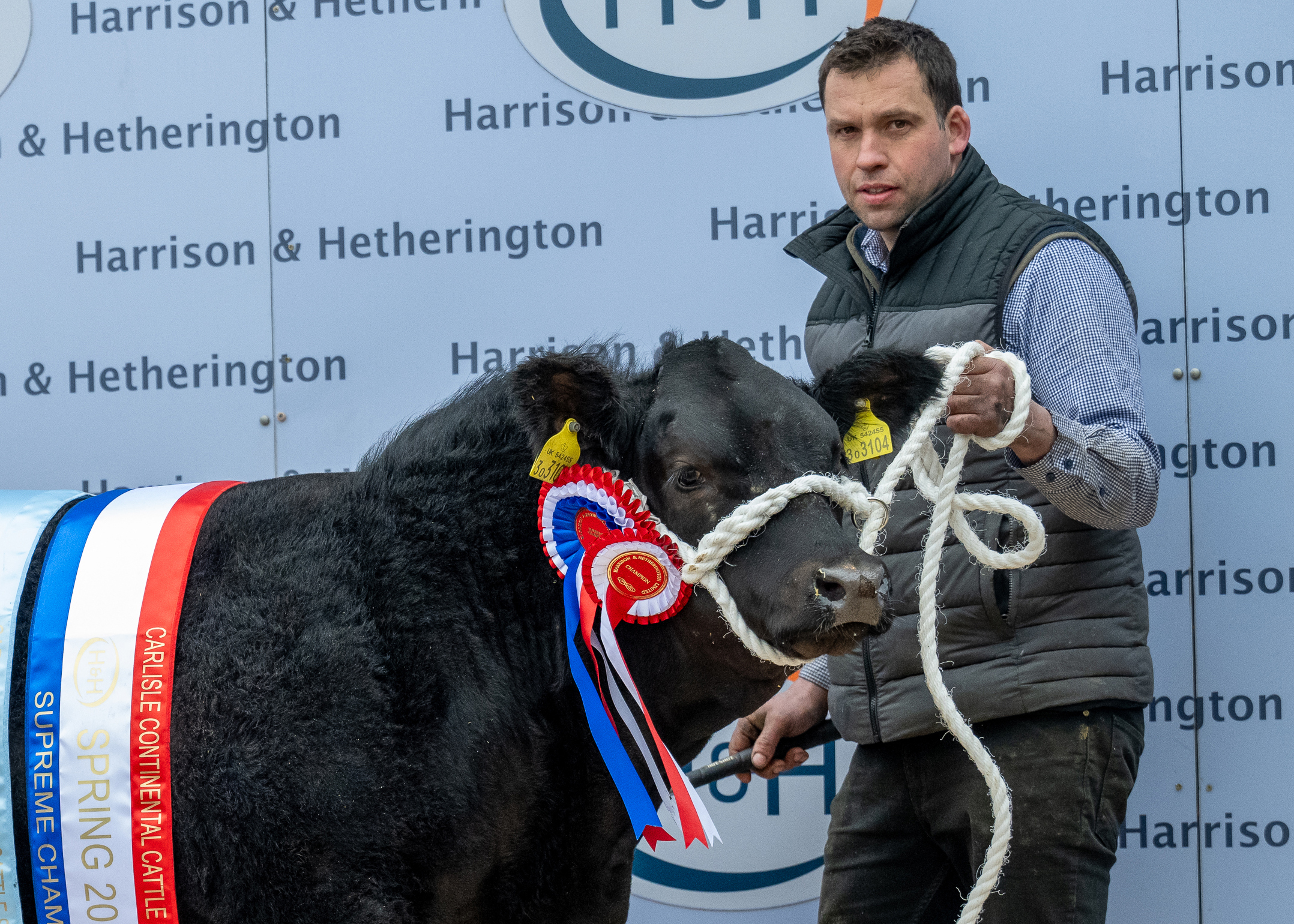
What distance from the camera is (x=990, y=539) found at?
8.77ft

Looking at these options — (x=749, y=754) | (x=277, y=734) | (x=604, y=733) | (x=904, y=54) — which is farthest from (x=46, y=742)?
(x=904, y=54)

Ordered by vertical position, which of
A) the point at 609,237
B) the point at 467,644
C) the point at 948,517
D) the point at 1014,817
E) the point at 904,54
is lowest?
the point at 1014,817

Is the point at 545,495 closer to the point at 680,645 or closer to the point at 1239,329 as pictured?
the point at 680,645

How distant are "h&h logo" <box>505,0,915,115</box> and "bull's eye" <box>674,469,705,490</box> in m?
1.79

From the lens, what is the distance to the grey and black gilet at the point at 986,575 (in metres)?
2.67

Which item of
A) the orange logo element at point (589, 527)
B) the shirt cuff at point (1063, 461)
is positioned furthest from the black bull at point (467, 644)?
the shirt cuff at point (1063, 461)

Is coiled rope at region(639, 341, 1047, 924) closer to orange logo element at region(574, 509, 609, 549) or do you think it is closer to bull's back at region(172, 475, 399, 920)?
orange logo element at region(574, 509, 609, 549)

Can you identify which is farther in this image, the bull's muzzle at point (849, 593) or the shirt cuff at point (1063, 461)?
the shirt cuff at point (1063, 461)

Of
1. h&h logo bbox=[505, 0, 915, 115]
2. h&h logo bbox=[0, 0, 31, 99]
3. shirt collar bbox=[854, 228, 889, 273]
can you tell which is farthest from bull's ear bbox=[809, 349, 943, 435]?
h&h logo bbox=[0, 0, 31, 99]

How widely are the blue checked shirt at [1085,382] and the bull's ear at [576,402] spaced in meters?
0.94

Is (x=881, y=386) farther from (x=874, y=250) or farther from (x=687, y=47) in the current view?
(x=687, y=47)

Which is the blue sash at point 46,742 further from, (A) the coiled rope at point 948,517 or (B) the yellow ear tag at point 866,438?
(B) the yellow ear tag at point 866,438

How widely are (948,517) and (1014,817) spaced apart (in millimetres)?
786

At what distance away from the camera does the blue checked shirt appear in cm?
250
